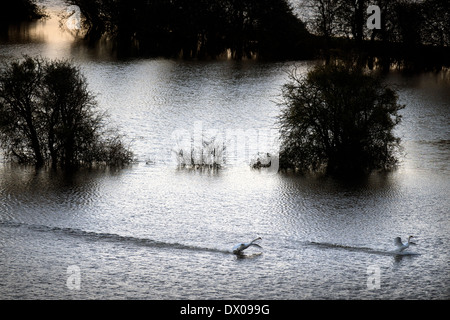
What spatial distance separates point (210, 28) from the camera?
68.8m

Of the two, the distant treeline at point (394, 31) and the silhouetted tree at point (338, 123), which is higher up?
the distant treeline at point (394, 31)

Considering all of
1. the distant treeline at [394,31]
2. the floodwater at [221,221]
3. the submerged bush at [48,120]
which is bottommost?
the floodwater at [221,221]

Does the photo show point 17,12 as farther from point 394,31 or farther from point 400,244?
point 400,244

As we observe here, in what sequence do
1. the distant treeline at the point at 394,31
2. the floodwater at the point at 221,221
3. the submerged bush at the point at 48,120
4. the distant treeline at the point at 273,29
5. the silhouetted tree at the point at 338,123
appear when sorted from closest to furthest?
1. the floodwater at the point at 221,221
2. the silhouetted tree at the point at 338,123
3. the submerged bush at the point at 48,120
4. the distant treeline at the point at 394,31
5. the distant treeline at the point at 273,29

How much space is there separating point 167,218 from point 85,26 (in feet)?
158

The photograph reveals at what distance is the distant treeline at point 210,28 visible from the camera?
2618 inches

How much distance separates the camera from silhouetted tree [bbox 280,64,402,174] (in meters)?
38.9

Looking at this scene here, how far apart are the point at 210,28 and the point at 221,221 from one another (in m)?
39.8

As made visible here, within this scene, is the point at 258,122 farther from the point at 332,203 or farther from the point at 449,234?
the point at 449,234

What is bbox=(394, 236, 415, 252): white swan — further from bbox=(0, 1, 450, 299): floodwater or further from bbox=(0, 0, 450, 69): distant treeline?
bbox=(0, 0, 450, 69): distant treeline

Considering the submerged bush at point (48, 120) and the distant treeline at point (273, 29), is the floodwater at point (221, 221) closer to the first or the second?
Result: the submerged bush at point (48, 120)

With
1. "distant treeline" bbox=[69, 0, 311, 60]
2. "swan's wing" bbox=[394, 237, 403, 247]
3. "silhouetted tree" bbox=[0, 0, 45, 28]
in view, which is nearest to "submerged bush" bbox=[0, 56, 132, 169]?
"swan's wing" bbox=[394, 237, 403, 247]

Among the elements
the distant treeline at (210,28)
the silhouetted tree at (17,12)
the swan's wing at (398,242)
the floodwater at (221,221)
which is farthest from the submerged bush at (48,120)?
the silhouetted tree at (17,12)

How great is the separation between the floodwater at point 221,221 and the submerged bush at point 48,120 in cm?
126
